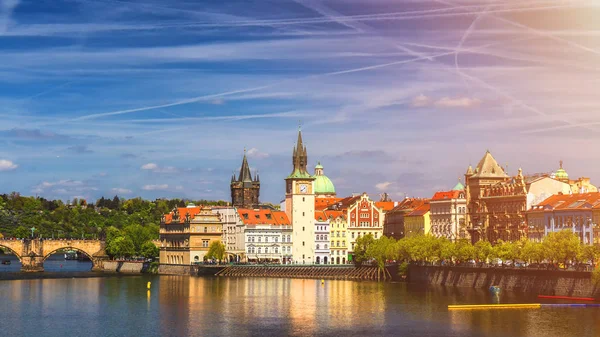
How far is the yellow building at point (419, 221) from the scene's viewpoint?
634 ft

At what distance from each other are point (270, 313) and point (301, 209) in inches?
3434

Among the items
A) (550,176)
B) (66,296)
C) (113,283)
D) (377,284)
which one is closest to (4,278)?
(113,283)

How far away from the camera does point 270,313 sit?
109875mm

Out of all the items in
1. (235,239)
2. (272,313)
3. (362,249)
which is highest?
(235,239)

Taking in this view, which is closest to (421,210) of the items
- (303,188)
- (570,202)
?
(303,188)

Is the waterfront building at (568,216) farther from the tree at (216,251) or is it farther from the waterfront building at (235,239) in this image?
the waterfront building at (235,239)

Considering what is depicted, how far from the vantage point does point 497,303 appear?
114m

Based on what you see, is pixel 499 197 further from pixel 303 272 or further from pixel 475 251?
pixel 303 272

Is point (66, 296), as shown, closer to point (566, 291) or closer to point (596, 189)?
point (566, 291)

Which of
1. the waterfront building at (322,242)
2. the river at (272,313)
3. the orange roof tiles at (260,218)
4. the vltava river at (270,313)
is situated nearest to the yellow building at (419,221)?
the waterfront building at (322,242)

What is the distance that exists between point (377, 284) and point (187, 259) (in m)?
50.6

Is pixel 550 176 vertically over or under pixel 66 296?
over

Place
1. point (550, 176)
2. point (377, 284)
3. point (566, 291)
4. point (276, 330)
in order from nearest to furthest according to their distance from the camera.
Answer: point (276, 330)
point (566, 291)
point (377, 284)
point (550, 176)

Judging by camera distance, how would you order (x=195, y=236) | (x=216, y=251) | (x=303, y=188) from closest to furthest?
(x=216, y=251) < (x=195, y=236) < (x=303, y=188)
